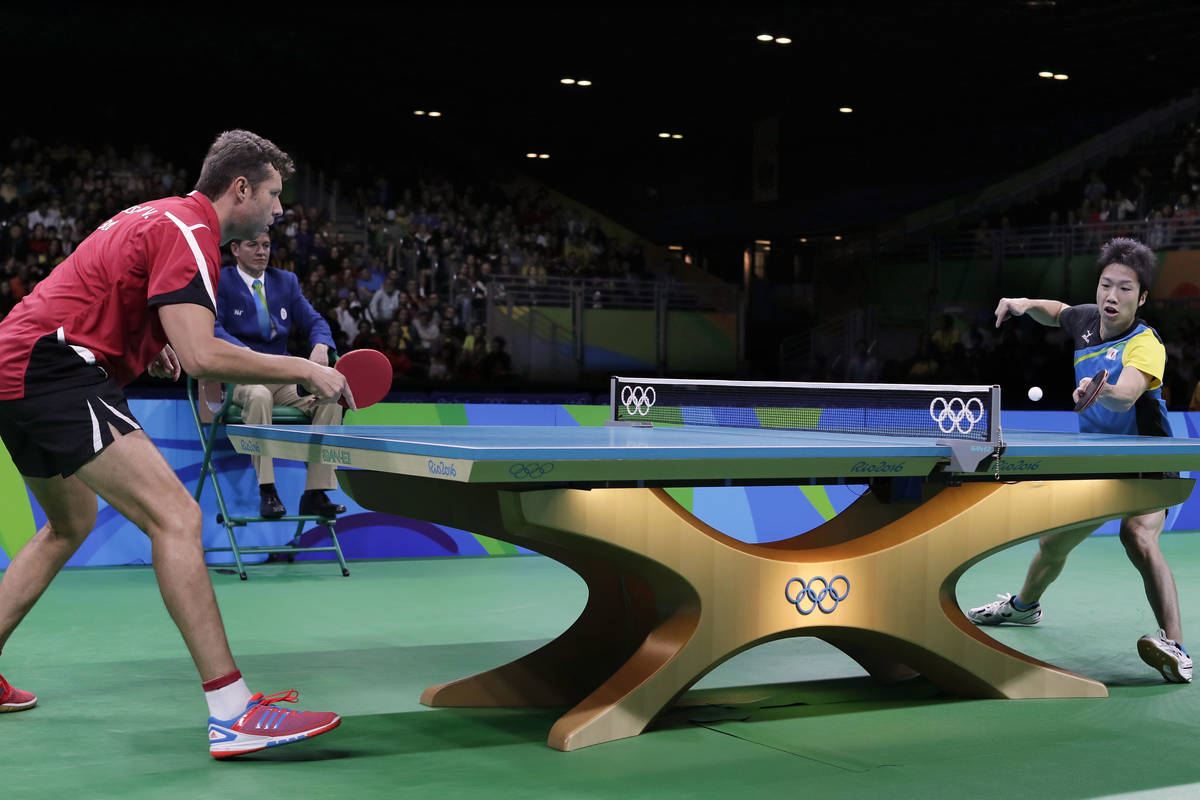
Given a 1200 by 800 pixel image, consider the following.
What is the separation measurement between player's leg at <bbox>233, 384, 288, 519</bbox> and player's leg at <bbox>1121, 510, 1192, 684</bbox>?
437 centimetres

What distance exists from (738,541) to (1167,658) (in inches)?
73.8

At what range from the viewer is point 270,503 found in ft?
25.1

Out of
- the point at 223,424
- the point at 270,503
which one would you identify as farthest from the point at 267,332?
the point at 270,503

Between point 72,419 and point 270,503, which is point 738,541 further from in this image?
point 270,503

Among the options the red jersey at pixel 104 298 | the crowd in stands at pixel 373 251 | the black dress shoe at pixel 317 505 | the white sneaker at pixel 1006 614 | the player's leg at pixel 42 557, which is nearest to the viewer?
the red jersey at pixel 104 298

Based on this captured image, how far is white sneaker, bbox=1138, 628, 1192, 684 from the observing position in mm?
4957

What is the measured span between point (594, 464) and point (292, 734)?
110cm

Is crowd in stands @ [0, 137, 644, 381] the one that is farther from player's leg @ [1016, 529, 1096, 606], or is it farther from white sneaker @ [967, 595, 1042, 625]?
player's leg @ [1016, 529, 1096, 606]

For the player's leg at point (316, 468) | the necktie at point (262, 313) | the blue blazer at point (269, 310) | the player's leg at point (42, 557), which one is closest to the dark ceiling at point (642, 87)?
the blue blazer at point (269, 310)

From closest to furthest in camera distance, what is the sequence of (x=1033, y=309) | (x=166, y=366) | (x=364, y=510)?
1. (x=166, y=366)
2. (x=1033, y=309)
3. (x=364, y=510)

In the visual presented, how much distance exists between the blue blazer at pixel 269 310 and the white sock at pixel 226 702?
3926mm

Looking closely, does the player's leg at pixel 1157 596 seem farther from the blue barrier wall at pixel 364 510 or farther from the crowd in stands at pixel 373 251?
the crowd in stands at pixel 373 251

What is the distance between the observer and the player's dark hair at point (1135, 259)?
507 centimetres

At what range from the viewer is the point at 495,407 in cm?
880
